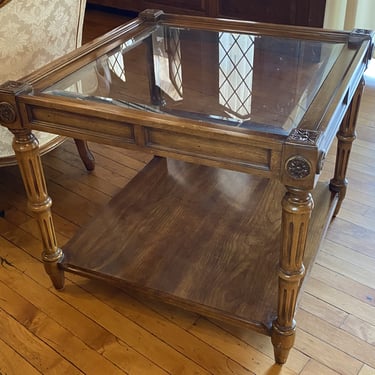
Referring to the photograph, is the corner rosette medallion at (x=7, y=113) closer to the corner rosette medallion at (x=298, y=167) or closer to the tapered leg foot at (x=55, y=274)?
the tapered leg foot at (x=55, y=274)

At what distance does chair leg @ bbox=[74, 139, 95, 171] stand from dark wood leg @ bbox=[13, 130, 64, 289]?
0.55 m

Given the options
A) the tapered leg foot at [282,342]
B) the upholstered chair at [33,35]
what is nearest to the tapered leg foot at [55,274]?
the upholstered chair at [33,35]

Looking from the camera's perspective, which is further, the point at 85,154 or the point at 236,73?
the point at 85,154

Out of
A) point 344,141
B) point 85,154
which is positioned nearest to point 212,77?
point 344,141

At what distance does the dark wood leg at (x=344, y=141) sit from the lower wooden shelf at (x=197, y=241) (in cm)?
4

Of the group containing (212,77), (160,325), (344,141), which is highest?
(212,77)

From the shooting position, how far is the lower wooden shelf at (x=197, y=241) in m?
1.21

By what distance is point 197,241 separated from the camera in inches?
53.8

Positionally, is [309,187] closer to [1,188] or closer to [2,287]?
[2,287]

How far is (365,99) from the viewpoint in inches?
87.7

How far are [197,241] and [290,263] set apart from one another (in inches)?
15.7

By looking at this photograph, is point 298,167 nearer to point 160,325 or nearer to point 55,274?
point 160,325

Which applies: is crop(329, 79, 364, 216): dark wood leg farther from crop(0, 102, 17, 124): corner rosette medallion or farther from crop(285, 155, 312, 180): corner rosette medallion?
crop(0, 102, 17, 124): corner rosette medallion

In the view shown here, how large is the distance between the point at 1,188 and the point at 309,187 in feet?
3.93
